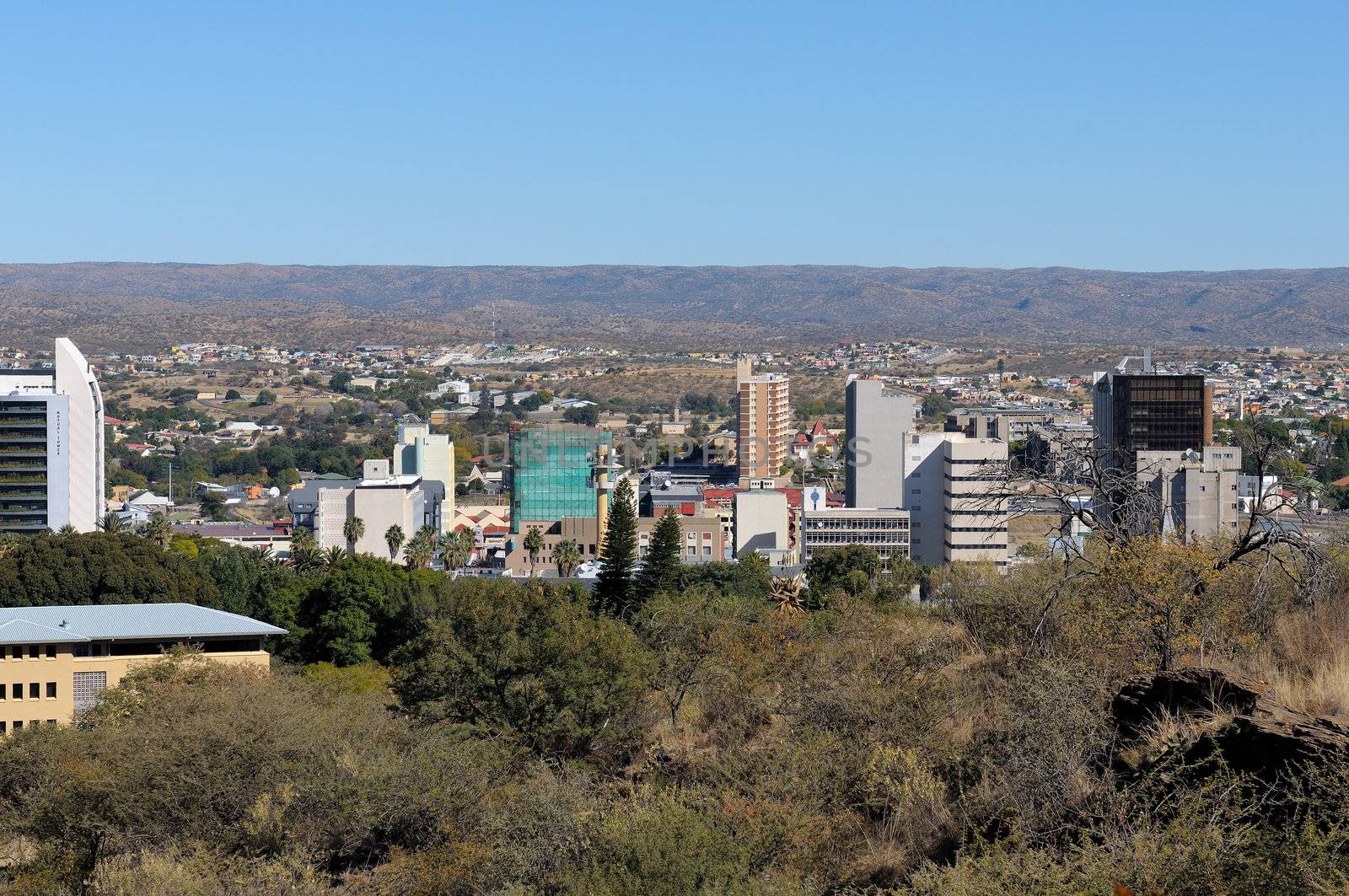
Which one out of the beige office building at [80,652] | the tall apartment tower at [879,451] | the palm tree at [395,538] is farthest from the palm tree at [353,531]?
the beige office building at [80,652]

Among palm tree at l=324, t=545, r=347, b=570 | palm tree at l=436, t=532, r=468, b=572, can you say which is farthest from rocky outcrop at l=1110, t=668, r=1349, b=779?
palm tree at l=436, t=532, r=468, b=572

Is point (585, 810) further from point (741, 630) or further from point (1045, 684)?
point (741, 630)

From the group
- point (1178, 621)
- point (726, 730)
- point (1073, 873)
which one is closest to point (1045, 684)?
point (1178, 621)

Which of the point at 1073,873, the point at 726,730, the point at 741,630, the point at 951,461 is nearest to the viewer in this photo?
the point at 1073,873

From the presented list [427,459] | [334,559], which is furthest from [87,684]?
[427,459]

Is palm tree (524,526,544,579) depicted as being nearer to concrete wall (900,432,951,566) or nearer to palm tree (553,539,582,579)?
palm tree (553,539,582,579)

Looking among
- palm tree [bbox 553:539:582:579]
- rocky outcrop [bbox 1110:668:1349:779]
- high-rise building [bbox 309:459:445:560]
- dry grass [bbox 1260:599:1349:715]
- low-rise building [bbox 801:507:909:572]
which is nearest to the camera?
rocky outcrop [bbox 1110:668:1349:779]
